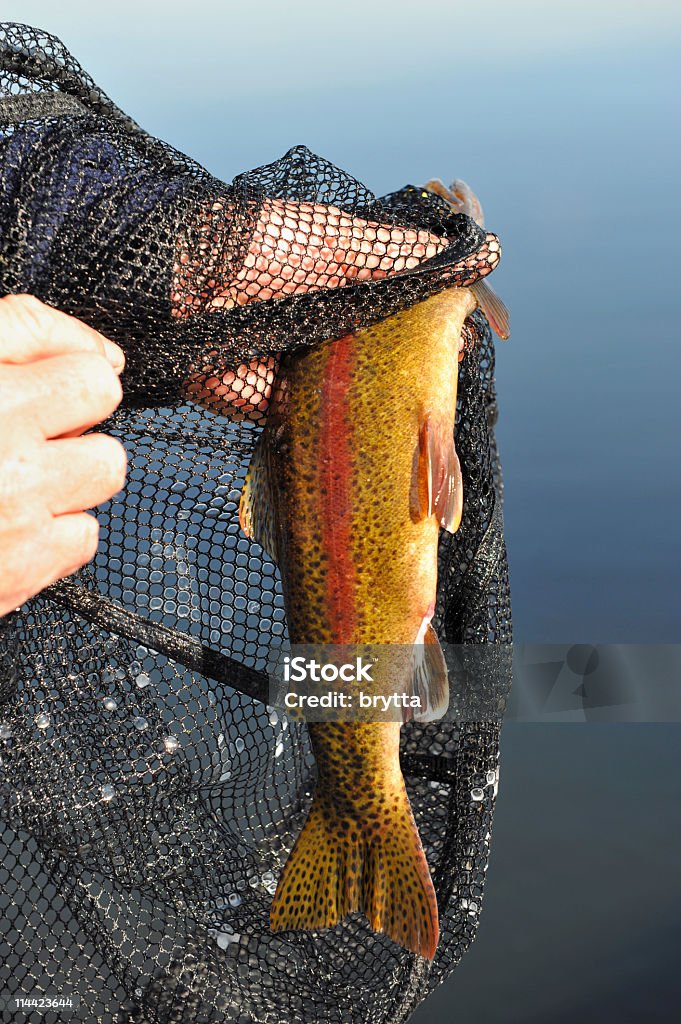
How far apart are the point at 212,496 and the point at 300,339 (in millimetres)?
662

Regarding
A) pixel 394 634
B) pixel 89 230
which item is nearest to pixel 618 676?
pixel 394 634

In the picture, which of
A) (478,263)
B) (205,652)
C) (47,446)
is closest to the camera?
(47,446)

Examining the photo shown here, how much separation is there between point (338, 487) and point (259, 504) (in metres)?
0.22

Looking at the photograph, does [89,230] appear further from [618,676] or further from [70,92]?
[618,676]

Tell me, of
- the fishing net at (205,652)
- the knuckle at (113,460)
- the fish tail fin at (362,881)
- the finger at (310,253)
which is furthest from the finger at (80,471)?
the fish tail fin at (362,881)

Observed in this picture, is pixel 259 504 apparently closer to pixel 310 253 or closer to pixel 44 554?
pixel 310 253

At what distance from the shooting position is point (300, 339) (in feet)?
7.75

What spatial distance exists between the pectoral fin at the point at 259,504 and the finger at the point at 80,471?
0.81 metres

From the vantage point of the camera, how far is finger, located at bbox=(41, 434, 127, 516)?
Answer: 5.18ft

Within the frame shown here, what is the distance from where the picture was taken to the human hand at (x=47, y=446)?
5.06 ft

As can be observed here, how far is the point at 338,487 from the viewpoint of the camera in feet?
8.00

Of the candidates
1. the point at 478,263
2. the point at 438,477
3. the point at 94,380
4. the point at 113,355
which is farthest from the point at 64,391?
the point at 478,263

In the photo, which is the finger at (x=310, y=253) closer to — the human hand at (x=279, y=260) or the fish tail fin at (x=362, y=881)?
the human hand at (x=279, y=260)

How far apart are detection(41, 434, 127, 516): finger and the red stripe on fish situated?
81cm
